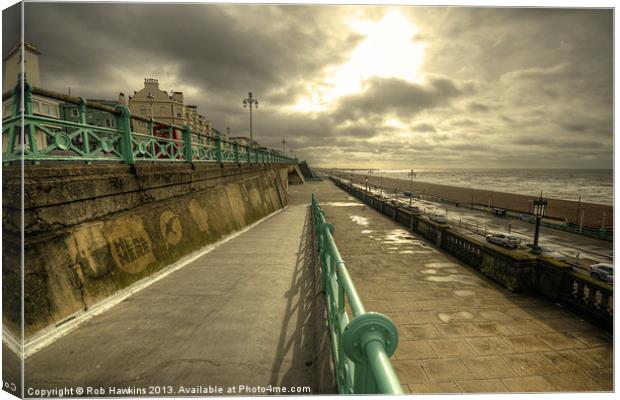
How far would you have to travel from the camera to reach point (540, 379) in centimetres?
394

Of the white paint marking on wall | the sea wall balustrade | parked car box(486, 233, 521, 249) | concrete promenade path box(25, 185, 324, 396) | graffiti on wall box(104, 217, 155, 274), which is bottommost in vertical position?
A: parked car box(486, 233, 521, 249)

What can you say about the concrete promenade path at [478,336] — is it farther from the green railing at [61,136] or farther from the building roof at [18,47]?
the building roof at [18,47]

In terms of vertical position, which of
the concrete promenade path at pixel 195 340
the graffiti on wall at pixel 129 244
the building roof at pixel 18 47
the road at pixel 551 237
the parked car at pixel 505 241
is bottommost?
the road at pixel 551 237

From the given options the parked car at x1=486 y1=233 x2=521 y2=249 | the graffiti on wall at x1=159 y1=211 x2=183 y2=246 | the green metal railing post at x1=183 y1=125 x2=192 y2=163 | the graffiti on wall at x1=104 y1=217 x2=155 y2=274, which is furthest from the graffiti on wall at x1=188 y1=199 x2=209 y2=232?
the parked car at x1=486 y1=233 x2=521 y2=249

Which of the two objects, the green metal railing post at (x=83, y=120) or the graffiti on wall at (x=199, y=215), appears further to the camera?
the graffiti on wall at (x=199, y=215)

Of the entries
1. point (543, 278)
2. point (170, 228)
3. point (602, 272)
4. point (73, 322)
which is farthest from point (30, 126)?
point (602, 272)

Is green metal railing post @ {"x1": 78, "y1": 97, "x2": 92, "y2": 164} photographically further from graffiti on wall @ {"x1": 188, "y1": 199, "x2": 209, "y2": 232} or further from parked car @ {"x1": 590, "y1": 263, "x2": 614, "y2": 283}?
parked car @ {"x1": 590, "y1": 263, "x2": 614, "y2": 283}

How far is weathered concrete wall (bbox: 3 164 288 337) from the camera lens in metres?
2.71

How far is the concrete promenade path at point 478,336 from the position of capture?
13.0 feet

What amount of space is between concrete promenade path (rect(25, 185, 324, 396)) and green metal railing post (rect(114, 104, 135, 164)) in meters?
2.28

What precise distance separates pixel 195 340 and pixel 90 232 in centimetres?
217

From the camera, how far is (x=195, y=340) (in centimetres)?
279

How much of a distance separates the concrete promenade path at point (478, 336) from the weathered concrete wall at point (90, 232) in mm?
4756

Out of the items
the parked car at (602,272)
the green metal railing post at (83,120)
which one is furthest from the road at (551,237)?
the green metal railing post at (83,120)
